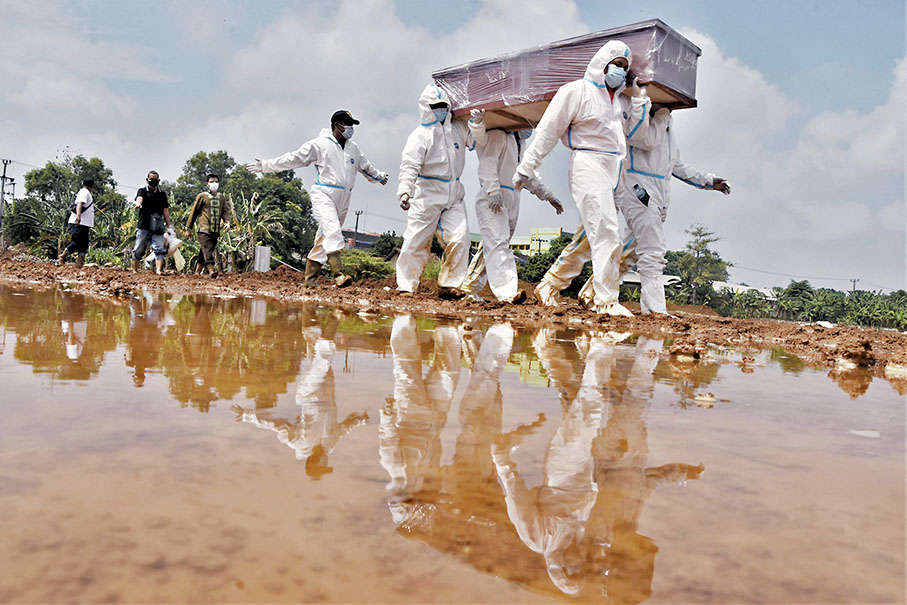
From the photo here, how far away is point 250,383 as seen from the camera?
67.0 inches

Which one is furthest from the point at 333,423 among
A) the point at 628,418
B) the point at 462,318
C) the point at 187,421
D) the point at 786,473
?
the point at 462,318

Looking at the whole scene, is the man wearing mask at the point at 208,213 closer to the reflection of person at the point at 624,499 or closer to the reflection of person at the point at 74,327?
the reflection of person at the point at 74,327

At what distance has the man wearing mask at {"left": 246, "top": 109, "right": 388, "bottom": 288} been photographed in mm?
7223

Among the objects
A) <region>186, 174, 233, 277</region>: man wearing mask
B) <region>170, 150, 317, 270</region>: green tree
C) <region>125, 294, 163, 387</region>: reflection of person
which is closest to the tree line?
<region>170, 150, 317, 270</region>: green tree

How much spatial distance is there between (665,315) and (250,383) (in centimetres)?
464

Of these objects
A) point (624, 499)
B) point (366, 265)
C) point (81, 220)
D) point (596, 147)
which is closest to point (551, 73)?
point (596, 147)

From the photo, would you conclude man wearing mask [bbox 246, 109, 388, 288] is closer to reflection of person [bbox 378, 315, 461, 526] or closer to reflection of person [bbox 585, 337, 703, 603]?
reflection of person [bbox 378, 315, 461, 526]

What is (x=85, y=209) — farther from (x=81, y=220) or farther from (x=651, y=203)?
(x=651, y=203)

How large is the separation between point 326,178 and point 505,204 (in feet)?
7.23

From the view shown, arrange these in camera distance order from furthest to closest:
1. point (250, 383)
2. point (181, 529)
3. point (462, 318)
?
point (462, 318) < point (250, 383) < point (181, 529)

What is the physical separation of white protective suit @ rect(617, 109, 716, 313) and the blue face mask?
2.75 ft

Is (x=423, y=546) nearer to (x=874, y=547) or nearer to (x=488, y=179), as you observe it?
(x=874, y=547)

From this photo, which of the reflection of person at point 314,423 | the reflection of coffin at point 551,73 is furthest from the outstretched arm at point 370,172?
the reflection of person at point 314,423

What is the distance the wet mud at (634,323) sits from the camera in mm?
3145
